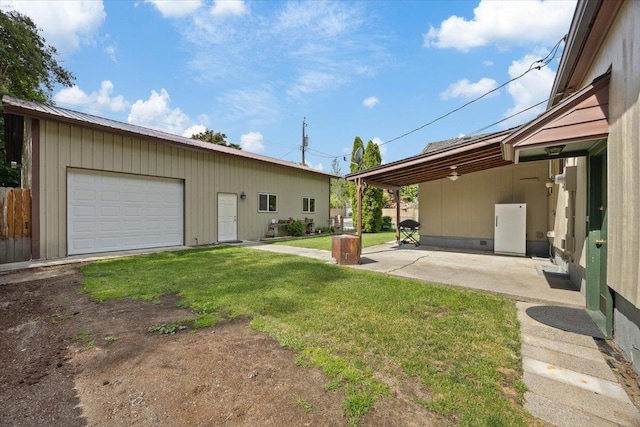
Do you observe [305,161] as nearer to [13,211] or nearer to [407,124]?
[407,124]

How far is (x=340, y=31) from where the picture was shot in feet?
31.8

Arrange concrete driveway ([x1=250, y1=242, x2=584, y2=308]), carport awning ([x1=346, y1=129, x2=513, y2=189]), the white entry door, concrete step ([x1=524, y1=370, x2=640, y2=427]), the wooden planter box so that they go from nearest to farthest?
concrete step ([x1=524, y1=370, x2=640, y2=427]), concrete driveway ([x1=250, y1=242, x2=584, y2=308]), carport awning ([x1=346, y1=129, x2=513, y2=189]), the wooden planter box, the white entry door

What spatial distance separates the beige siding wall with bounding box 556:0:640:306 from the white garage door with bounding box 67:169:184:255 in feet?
33.9

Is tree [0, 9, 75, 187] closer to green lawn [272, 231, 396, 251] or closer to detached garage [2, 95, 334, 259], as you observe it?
detached garage [2, 95, 334, 259]

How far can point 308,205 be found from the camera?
15078 mm

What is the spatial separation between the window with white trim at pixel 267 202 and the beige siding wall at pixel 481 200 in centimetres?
647

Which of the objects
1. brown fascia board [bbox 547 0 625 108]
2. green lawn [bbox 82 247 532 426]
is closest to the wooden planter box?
green lawn [bbox 82 247 532 426]

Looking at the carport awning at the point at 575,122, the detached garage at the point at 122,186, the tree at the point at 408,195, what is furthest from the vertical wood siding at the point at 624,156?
the tree at the point at 408,195

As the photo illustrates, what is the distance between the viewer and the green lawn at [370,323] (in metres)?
1.91

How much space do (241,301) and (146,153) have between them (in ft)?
24.0

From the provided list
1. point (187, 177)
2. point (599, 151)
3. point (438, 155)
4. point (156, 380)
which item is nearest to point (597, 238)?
point (599, 151)

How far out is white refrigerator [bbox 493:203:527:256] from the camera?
791 centimetres

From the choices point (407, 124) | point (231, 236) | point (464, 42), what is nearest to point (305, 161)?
point (407, 124)

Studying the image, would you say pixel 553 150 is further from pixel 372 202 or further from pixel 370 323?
pixel 372 202
